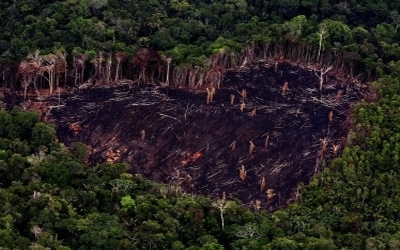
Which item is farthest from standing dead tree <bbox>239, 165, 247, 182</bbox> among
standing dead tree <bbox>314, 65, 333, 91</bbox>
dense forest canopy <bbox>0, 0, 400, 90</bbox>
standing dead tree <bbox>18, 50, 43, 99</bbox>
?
standing dead tree <bbox>18, 50, 43, 99</bbox>

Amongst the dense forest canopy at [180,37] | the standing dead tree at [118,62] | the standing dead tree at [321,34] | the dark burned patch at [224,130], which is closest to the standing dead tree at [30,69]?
the dense forest canopy at [180,37]

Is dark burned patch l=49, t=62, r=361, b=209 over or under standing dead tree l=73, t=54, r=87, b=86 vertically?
under

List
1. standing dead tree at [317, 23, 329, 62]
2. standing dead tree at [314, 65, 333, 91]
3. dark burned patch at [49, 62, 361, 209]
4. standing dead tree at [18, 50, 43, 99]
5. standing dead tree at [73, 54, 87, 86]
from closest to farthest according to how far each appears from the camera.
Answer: dark burned patch at [49, 62, 361, 209] → standing dead tree at [18, 50, 43, 99] → standing dead tree at [73, 54, 87, 86] → standing dead tree at [314, 65, 333, 91] → standing dead tree at [317, 23, 329, 62]

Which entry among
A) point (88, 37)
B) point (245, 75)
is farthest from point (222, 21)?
point (88, 37)

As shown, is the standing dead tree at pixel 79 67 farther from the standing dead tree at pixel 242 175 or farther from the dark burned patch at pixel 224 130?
the standing dead tree at pixel 242 175

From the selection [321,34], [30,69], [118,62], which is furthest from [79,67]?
[321,34]

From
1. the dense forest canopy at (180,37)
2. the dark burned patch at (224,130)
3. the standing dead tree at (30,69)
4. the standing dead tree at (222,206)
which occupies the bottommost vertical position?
the standing dead tree at (222,206)

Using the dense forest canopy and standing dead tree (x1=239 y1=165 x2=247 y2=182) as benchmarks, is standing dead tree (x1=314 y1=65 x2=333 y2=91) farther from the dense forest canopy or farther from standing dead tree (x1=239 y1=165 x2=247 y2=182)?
standing dead tree (x1=239 y1=165 x2=247 y2=182)
